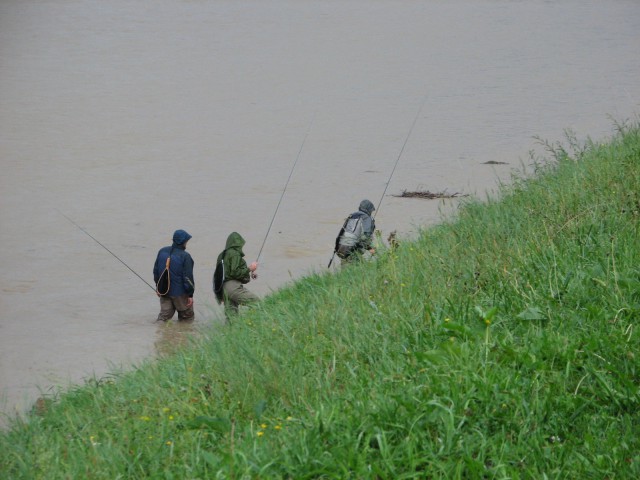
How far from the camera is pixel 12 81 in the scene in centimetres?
2592

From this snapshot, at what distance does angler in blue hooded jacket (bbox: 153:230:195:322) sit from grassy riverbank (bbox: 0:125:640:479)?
137 inches

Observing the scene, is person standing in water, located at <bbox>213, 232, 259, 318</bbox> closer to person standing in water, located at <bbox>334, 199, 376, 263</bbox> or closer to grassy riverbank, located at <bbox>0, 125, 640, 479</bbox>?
person standing in water, located at <bbox>334, 199, 376, 263</bbox>

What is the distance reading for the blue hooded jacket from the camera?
35.3ft

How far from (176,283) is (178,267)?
0.24 m

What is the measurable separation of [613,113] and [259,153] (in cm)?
785

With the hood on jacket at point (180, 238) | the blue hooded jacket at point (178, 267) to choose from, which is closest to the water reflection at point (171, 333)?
the blue hooded jacket at point (178, 267)

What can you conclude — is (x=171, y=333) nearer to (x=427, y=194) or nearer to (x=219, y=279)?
(x=219, y=279)

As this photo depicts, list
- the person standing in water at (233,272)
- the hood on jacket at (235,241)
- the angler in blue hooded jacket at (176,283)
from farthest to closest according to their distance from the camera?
the angler in blue hooded jacket at (176,283)
the hood on jacket at (235,241)
the person standing in water at (233,272)

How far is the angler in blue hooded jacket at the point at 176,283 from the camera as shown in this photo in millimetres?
10750

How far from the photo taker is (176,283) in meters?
10.7

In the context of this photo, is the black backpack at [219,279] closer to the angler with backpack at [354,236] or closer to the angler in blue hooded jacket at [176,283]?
the angler in blue hooded jacket at [176,283]

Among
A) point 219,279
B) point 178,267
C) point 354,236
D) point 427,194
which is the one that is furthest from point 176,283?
point 427,194

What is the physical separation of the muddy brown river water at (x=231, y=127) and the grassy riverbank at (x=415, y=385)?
3.63ft

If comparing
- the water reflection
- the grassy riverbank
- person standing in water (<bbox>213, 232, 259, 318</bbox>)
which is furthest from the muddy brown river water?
the grassy riverbank
